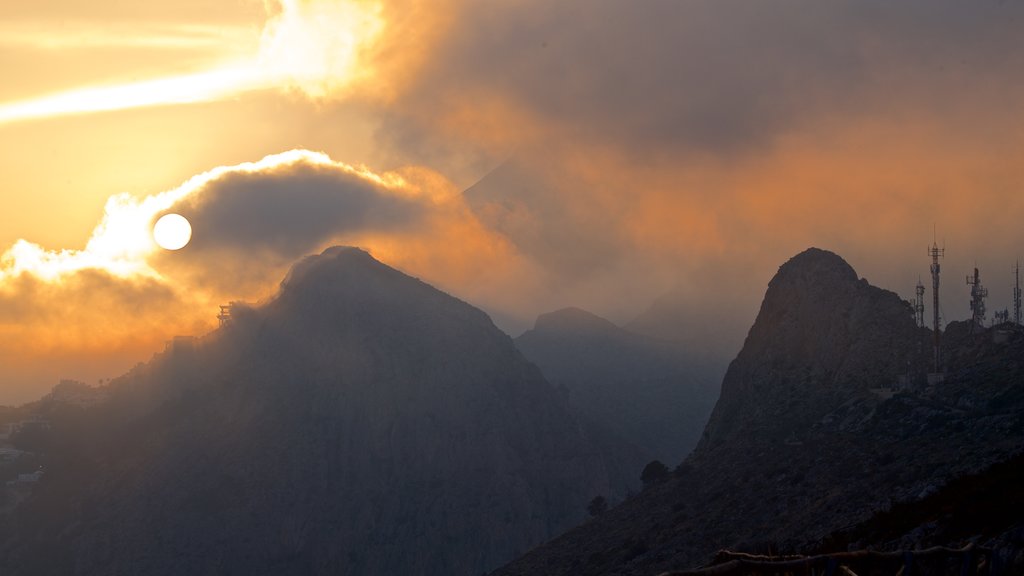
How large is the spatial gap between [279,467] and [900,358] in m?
114

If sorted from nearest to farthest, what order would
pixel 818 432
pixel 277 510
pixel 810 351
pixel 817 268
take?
pixel 818 432
pixel 810 351
pixel 817 268
pixel 277 510

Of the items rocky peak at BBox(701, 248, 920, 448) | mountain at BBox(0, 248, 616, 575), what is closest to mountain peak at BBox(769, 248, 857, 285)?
rocky peak at BBox(701, 248, 920, 448)

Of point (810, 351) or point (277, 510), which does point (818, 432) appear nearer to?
point (810, 351)

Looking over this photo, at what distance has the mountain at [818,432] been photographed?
85938mm

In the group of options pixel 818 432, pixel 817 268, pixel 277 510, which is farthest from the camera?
pixel 277 510

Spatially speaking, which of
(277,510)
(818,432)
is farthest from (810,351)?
(277,510)

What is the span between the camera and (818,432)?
109 m

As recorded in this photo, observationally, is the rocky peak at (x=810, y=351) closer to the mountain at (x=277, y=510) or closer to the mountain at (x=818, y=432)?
the mountain at (x=818, y=432)

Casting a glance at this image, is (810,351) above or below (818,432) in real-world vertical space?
above

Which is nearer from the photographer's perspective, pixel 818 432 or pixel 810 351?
pixel 818 432

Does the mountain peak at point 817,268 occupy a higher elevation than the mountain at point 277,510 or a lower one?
higher

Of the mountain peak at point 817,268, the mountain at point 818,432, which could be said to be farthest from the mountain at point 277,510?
the mountain peak at point 817,268

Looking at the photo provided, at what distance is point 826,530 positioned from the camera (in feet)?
255

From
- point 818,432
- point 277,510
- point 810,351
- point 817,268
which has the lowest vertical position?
point 818,432
